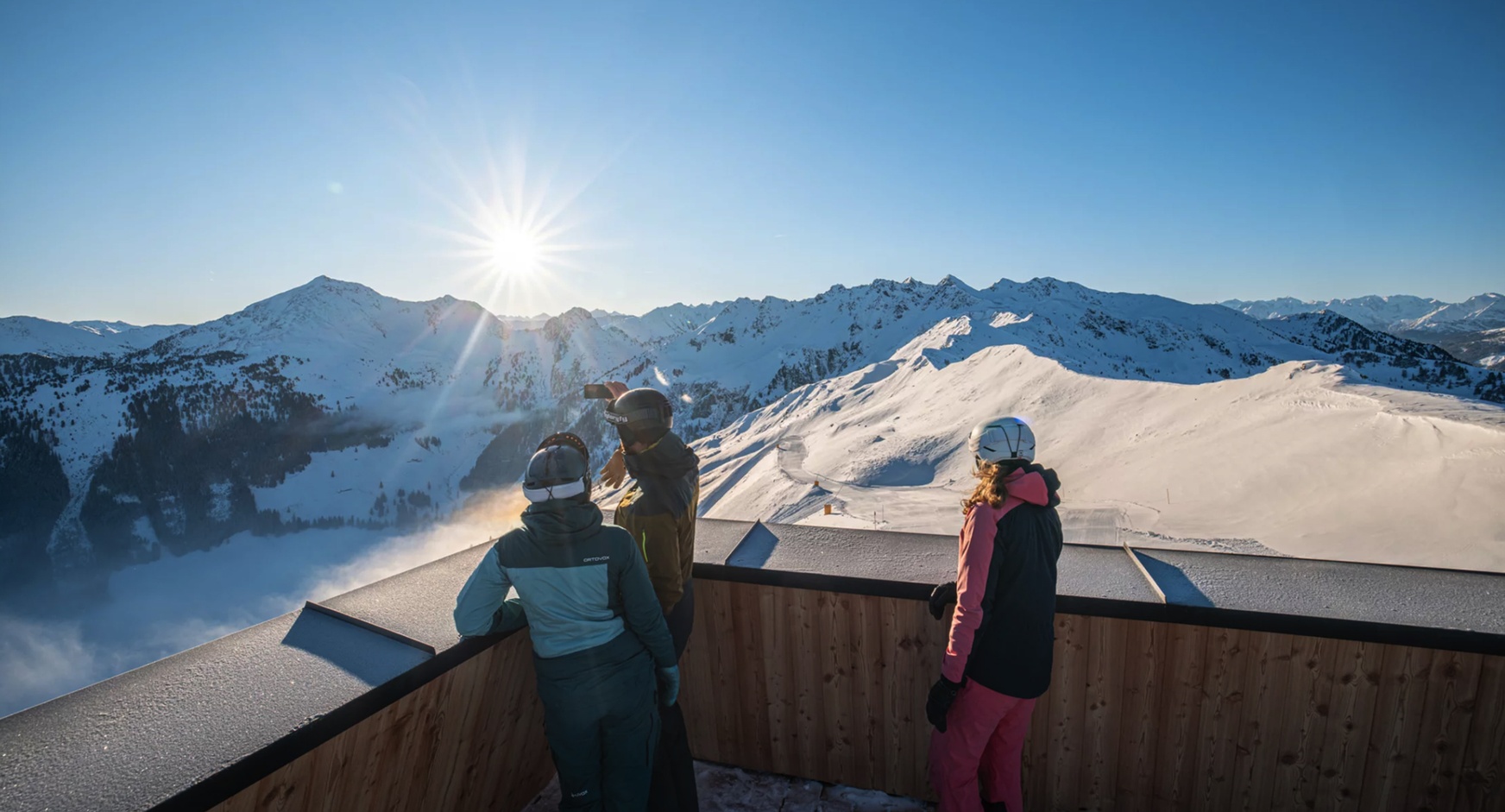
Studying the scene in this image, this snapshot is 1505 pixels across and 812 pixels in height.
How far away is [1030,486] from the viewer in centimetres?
302

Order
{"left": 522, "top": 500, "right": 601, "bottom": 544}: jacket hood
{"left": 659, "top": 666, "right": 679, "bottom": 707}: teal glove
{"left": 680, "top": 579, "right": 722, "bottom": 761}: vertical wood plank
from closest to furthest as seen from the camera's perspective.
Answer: {"left": 522, "top": 500, "right": 601, "bottom": 544}: jacket hood, {"left": 659, "top": 666, "right": 679, "bottom": 707}: teal glove, {"left": 680, "top": 579, "right": 722, "bottom": 761}: vertical wood plank

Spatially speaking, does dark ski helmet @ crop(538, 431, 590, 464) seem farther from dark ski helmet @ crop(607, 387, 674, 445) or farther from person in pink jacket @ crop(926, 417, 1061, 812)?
person in pink jacket @ crop(926, 417, 1061, 812)

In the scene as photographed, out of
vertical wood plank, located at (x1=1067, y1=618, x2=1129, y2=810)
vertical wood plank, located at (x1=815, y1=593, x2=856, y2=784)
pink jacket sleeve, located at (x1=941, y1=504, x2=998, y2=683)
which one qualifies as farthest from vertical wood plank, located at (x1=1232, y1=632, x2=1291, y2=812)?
vertical wood plank, located at (x1=815, y1=593, x2=856, y2=784)

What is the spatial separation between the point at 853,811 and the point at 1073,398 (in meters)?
30.2

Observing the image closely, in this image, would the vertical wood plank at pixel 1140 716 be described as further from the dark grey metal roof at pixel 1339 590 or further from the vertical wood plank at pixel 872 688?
the vertical wood plank at pixel 872 688

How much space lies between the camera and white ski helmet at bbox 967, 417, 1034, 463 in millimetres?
3186

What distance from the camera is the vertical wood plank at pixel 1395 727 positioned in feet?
9.83

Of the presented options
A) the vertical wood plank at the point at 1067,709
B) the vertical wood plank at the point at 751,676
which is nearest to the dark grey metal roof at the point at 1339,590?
the vertical wood plank at the point at 1067,709

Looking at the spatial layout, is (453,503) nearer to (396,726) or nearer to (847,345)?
(847,345)

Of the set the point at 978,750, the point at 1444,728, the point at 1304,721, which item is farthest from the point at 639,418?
the point at 1444,728

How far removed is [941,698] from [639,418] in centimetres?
217

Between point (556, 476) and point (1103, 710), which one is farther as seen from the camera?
point (1103, 710)

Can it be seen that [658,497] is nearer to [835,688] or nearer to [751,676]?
[751,676]

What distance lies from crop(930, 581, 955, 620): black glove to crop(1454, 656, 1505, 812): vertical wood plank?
237 cm
